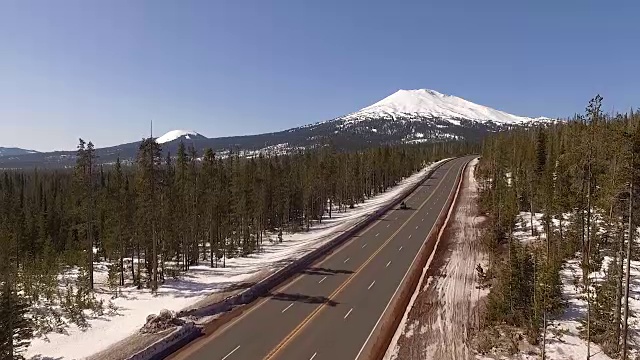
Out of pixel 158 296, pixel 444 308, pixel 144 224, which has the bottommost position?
pixel 158 296

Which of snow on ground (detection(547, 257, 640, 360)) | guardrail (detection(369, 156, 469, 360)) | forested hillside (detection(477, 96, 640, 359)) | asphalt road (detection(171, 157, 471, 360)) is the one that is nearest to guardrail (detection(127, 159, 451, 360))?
asphalt road (detection(171, 157, 471, 360))

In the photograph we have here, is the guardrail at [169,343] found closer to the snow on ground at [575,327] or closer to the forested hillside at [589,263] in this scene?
the forested hillside at [589,263]

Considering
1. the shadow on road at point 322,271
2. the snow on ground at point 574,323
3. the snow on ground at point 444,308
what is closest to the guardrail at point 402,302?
the snow on ground at point 444,308

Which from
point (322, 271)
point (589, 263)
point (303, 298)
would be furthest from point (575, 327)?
point (322, 271)

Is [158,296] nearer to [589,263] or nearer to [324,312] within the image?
[324,312]

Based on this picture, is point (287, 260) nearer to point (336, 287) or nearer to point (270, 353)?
point (336, 287)

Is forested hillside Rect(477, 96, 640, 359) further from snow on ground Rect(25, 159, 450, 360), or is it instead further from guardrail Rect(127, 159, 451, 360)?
snow on ground Rect(25, 159, 450, 360)

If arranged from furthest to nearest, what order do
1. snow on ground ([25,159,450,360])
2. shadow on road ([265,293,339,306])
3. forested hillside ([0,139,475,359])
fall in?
1. forested hillside ([0,139,475,359])
2. shadow on road ([265,293,339,306])
3. snow on ground ([25,159,450,360])
